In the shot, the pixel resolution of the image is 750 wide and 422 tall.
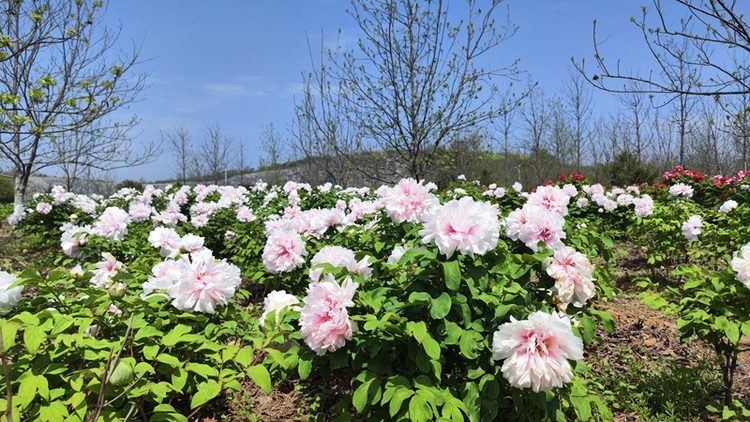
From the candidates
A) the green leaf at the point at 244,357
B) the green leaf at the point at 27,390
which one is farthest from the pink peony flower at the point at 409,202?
the green leaf at the point at 27,390

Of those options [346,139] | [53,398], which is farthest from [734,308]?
[346,139]

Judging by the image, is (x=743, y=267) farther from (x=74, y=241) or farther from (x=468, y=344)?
(x=74, y=241)

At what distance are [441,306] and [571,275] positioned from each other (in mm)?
499

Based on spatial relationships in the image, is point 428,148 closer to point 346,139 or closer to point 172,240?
point 346,139

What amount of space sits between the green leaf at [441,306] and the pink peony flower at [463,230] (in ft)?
0.50

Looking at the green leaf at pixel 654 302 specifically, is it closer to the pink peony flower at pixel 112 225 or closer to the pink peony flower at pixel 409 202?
the pink peony flower at pixel 409 202

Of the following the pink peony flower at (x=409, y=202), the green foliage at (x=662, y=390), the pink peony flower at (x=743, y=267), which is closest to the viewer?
the pink peony flower at (x=743, y=267)

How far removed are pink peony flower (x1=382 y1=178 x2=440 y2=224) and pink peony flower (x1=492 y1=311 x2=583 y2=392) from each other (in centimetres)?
72

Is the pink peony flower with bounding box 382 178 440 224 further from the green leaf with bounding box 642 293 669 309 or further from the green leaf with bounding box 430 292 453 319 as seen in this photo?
the green leaf with bounding box 642 293 669 309

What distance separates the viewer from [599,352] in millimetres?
3029

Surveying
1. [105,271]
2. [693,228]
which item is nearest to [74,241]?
[105,271]

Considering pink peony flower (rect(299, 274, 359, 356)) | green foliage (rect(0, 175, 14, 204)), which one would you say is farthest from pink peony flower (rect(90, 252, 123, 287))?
green foliage (rect(0, 175, 14, 204))

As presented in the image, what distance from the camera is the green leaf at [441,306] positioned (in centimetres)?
149

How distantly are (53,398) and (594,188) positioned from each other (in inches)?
266
